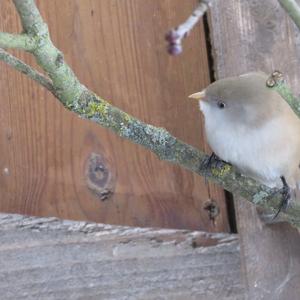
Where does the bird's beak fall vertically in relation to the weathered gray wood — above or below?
above

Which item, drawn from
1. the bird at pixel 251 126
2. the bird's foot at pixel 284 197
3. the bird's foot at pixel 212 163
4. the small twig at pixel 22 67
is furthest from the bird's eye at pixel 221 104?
the small twig at pixel 22 67

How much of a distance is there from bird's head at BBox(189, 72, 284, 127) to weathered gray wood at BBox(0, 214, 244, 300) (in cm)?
29

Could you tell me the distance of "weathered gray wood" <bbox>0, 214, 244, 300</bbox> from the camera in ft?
5.64

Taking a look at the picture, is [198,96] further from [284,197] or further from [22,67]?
[22,67]

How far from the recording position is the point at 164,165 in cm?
187

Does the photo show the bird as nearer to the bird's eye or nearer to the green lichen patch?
the bird's eye

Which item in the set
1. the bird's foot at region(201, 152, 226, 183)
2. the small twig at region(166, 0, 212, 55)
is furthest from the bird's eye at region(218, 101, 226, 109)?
the small twig at region(166, 0, 212, 55)

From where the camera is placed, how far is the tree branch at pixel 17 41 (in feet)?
3.54

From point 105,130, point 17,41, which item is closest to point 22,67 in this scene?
point 17,41

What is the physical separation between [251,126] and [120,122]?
0.54 meters

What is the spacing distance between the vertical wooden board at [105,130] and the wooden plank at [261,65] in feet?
0.21

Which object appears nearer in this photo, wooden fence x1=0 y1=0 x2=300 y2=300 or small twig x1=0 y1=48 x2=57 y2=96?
small twig x1=0 y1=48 x2=57 y2=96

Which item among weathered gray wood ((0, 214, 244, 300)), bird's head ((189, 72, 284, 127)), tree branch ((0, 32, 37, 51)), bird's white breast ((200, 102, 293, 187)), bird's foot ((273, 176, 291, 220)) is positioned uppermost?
bird's head ((189, 72, 284, 127))

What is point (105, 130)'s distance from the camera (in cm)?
184
